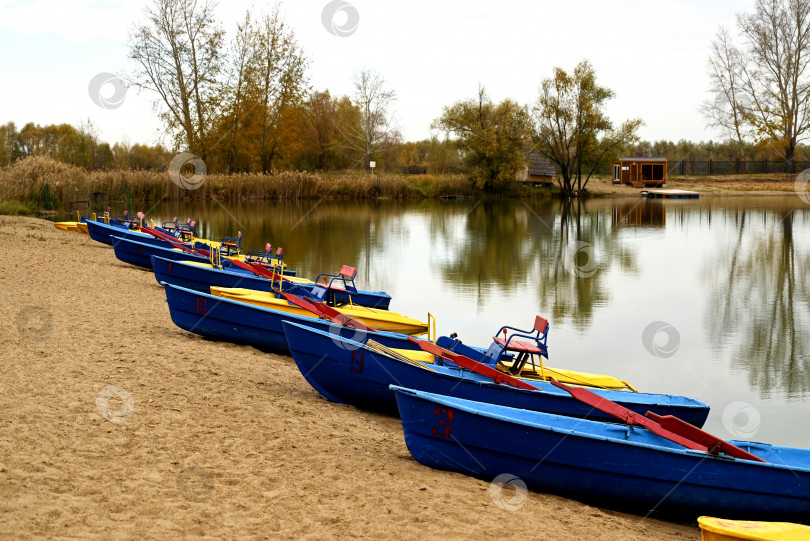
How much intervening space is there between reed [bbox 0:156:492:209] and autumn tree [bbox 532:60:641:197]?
8852mm

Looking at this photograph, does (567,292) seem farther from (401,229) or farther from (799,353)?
(401,229)

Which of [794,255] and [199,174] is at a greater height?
[199,174]

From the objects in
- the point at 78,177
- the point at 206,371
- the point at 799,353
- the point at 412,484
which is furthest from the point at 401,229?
the point at 412,484

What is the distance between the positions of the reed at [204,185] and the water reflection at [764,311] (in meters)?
30.2

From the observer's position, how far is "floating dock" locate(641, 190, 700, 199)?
71562mm

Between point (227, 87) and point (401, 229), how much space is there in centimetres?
3162

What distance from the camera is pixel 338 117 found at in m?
85.9

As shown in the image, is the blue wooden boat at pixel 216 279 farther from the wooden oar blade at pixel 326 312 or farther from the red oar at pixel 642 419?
the red oar at pixel 642 419

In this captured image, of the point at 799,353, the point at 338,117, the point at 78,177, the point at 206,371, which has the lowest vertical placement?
the point at 799,353

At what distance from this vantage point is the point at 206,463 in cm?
676

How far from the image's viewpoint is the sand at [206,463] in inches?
221

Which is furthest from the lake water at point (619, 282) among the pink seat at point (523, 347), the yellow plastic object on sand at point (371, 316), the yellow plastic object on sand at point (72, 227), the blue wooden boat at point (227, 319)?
the yellow plastic object on sand at point (72, 227)

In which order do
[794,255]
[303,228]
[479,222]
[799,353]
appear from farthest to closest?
1. [479,222]
2. [303,228]
3. [794,255]
4. [799,353]

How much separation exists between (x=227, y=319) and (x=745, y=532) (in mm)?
8903
